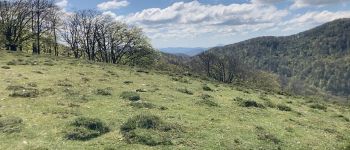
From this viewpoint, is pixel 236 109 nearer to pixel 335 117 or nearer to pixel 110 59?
pixel 335 117

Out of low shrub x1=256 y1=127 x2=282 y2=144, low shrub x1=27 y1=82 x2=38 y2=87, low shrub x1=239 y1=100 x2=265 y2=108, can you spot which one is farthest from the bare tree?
low shrub x1=256 y1=127 x2=282 y2=144

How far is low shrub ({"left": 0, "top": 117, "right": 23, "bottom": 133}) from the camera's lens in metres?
18.2

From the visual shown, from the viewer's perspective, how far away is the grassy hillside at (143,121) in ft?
58.2

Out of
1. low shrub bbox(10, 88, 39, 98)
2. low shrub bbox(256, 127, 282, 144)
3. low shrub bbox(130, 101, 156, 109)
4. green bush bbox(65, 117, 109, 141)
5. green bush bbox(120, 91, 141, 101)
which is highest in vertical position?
low shrub bbox(10, 88, 39, 98)

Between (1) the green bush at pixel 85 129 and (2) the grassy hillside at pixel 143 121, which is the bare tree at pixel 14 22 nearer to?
(2) the grassy hillside at pixel 143 121

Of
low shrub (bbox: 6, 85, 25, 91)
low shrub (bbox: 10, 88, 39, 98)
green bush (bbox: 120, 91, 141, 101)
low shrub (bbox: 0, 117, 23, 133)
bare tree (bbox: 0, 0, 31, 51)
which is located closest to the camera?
low shrub (bbox: 0, 117, 23, 133)

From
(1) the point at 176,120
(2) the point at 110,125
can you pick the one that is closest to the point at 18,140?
(2) the point at 110,125

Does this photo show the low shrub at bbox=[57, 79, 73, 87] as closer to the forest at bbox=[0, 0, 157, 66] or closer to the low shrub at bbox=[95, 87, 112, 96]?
the low shrub at bbox=[95, 87, 112, 96]

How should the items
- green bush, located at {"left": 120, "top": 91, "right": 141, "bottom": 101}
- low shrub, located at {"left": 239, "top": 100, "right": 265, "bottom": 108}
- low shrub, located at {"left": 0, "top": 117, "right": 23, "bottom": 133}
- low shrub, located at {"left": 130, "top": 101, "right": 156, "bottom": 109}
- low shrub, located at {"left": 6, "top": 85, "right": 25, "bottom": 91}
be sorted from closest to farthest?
low shrub, located at {"left": 0, "top": 117, "right": 23, "bottom": 133}, low shrub, located at {"left": 130, "top": 101, "right": 156, "bottom": 109}, green bush, located at {"left": 120, "top": 91, "right": 141, "bottom": 101}, low shrub, located at {"left": 6, "top": 85, "right": 25, "bottom": 91}, low shrub, located at {"left": 239, "top": 100, "right": 265, "bottom": 108}

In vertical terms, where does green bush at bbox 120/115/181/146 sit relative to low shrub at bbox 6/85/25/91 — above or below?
below

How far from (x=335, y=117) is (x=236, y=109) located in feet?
29.4

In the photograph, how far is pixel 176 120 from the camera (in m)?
21.7

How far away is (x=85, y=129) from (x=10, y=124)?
132 inches

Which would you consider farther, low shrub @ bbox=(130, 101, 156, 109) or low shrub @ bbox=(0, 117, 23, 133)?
low shrub @ bbox=(130, 101, 156, 109)
